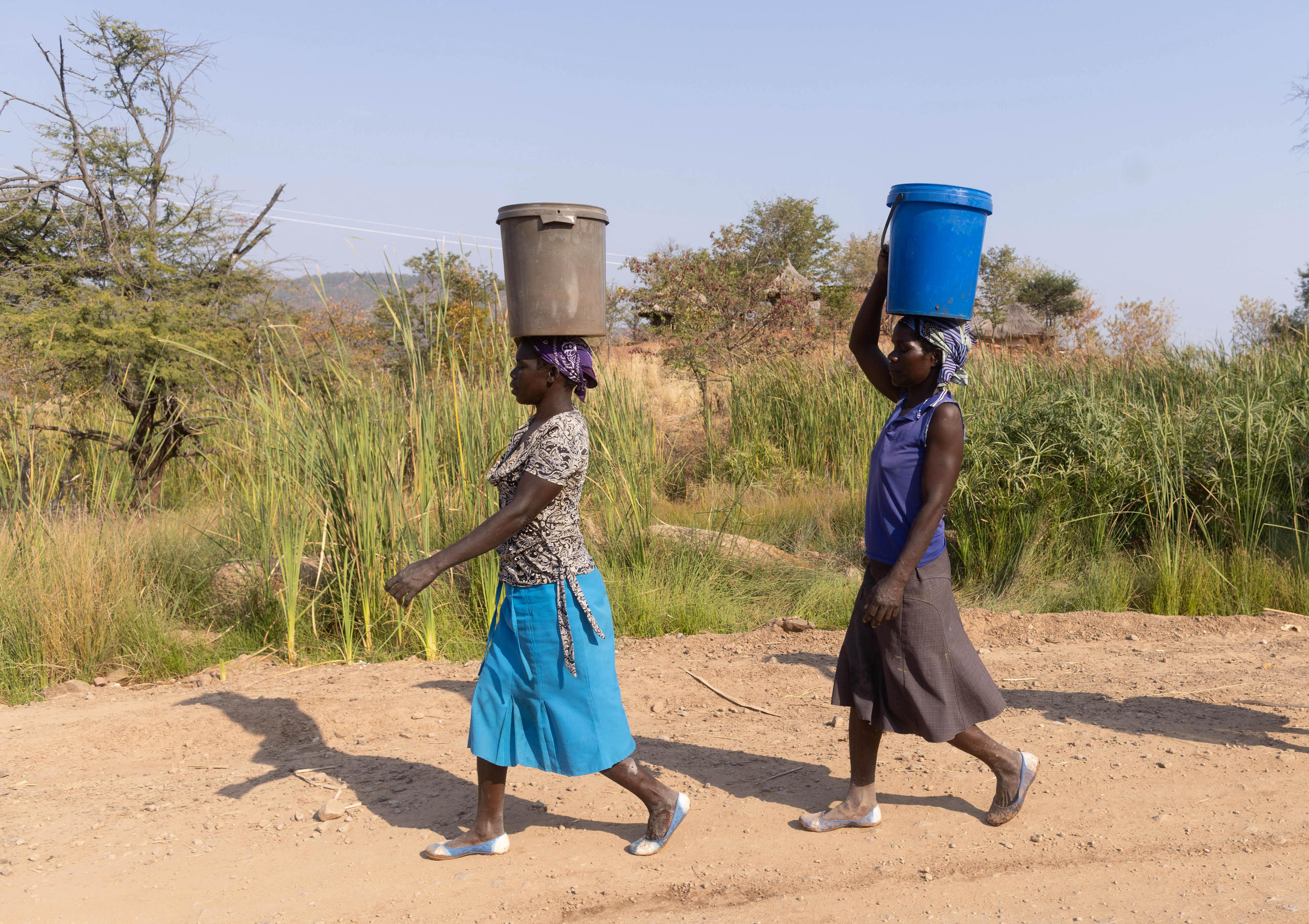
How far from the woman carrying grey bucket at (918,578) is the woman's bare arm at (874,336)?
155 mm

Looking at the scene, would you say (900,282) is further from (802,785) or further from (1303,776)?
(1303,776)

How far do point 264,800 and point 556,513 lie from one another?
5.49ft

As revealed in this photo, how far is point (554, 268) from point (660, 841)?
1.80m

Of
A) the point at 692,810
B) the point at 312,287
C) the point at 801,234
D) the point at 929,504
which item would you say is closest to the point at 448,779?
the point at 692,810

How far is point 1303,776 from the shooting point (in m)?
3.41

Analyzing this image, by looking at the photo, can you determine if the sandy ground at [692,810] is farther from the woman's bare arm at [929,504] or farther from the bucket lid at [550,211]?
the bucket lid at [550,211]

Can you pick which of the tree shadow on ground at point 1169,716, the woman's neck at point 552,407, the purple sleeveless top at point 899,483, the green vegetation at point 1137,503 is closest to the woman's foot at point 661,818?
the purple sleeveless top at point 899,483

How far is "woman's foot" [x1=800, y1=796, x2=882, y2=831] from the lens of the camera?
3.07 metres

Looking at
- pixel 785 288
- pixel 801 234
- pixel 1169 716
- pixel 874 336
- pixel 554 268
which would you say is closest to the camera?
pixel 554 268

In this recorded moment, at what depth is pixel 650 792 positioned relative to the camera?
2914 millimetres

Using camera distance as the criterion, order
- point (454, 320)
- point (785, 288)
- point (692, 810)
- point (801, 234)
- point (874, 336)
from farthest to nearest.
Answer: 1. point (801, 234)
2. point (785, 288)
3. point (454, 320)
4. point (692, 810)
5. point (874, 336)

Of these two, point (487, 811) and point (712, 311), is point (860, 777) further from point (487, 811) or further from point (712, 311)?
point (712, 311)

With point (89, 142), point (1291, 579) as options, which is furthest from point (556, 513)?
point (89, 142)

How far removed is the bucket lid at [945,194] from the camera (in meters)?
2.85
